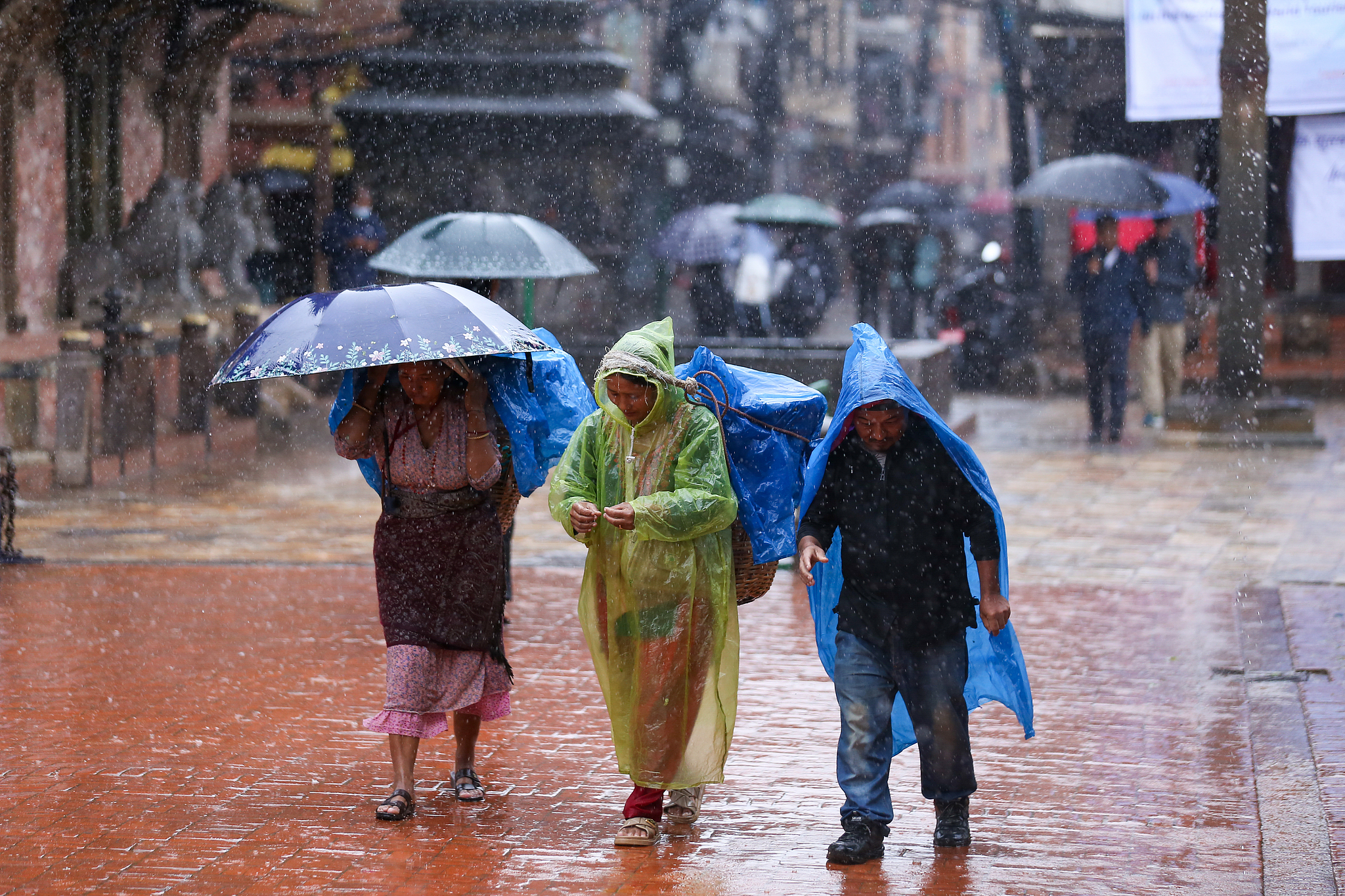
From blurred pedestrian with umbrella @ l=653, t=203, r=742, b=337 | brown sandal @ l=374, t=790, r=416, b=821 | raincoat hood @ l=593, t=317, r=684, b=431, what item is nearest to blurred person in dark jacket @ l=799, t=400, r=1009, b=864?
raincoat hood @ l=593, t=317, r=684, b=431

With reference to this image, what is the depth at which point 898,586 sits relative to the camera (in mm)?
4844

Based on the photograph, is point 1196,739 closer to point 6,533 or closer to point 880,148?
point 6,533

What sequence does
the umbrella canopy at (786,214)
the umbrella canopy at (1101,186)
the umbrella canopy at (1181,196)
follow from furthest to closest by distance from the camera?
1. the umbrella canopy at (786,214)
2. the umbrella canopy at (1181,196)
3. the umbrella canopy at (1101,186)

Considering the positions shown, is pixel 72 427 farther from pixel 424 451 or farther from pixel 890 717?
pixel 890 717

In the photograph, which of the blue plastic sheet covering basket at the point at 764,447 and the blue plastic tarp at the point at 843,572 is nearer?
the blue plastic tarp at the point at 843,572

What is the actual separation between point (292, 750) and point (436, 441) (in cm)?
147

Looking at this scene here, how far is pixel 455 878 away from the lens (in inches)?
181

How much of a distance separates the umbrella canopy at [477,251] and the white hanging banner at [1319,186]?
1100 cm

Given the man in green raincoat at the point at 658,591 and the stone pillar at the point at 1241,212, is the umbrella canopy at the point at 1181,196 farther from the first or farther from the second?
the man in green raincoat at the point at 658,591

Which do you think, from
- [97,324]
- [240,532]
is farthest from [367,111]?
[240,532]

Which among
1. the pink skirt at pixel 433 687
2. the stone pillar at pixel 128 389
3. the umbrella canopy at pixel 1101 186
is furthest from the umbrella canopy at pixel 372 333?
the umbrella canopy at pixel 1101 186

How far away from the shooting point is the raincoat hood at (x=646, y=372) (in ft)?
15.7

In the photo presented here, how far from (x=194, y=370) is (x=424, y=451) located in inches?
414

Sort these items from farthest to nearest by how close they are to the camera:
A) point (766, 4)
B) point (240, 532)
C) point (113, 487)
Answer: point (766, 4) → point (113, 487) → point (240, 532)
